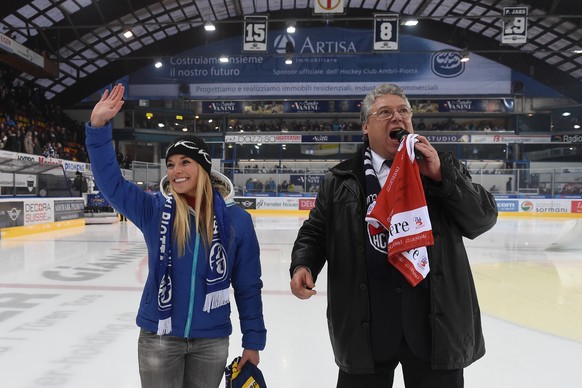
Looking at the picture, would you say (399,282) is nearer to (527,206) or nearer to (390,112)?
(390,112)

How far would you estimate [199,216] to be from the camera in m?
1.64

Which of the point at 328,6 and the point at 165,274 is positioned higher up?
the point at 328,6

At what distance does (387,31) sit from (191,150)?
1112 centimetres

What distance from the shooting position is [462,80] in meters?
23.5

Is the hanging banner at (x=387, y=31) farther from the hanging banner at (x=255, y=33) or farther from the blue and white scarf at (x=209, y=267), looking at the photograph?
the blue and white scarf at (x=209, y=267)

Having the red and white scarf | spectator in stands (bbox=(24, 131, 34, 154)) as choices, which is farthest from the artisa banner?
the red and white scarf

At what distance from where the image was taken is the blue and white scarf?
1573 mm

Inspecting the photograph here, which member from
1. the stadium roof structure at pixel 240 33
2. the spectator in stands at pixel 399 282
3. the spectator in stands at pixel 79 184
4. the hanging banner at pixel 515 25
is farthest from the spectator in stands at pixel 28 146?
the spectator in stands at pixel 399 282

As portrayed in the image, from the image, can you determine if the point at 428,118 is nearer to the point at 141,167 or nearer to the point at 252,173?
the point at 252,173

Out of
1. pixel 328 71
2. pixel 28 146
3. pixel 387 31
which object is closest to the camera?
pixel 387 31

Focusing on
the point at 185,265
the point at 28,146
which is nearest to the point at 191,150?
the point at 185,265

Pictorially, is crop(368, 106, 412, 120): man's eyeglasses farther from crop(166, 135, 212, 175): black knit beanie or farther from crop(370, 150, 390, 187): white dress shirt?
crop(166, 135, 212, 175): black knit beanie

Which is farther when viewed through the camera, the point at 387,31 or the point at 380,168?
the point at 387,31

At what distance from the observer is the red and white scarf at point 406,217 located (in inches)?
53.7
